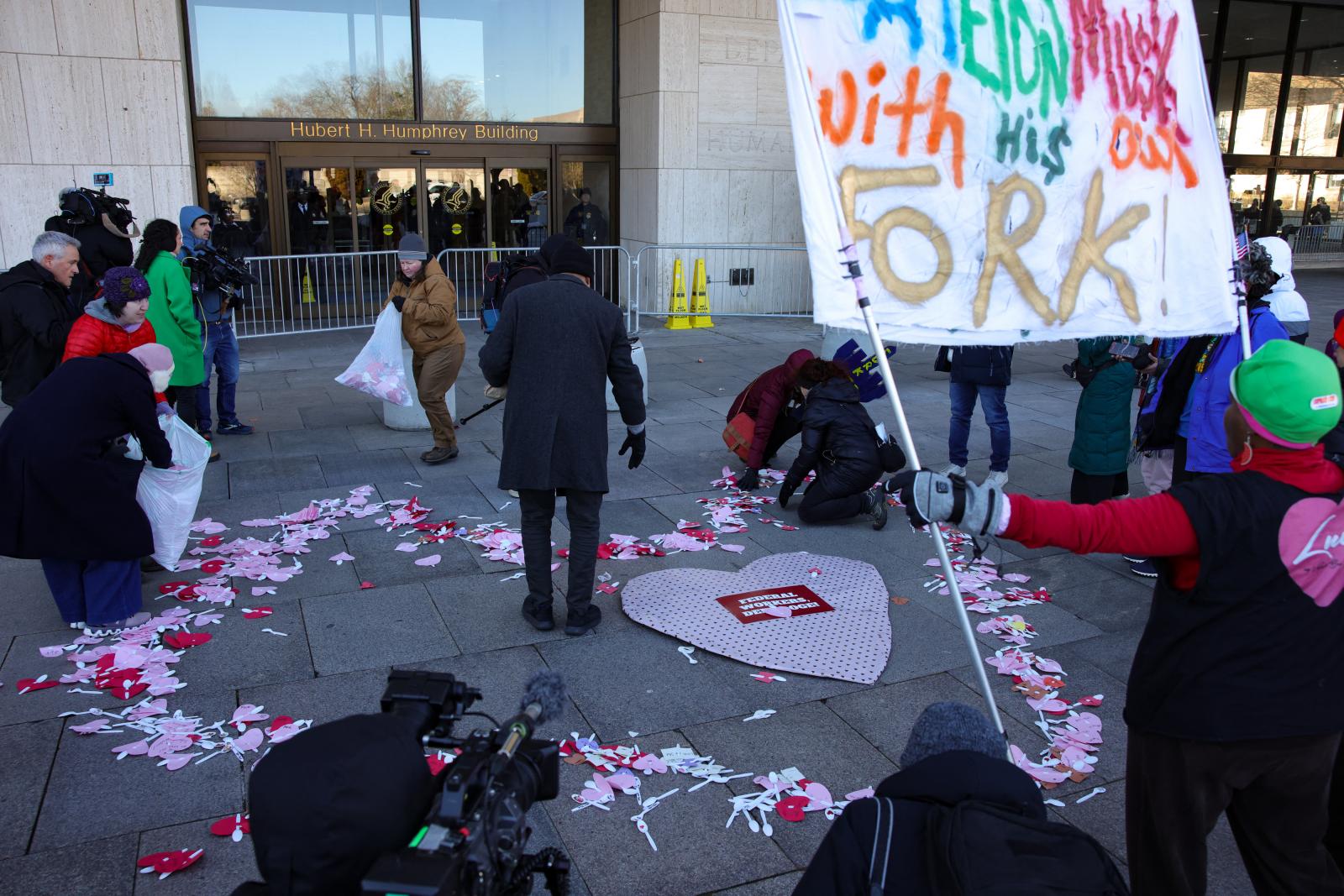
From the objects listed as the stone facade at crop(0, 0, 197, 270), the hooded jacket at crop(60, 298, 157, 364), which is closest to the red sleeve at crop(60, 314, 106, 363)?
the hooded jacket at crop(60, 298, 157, 364)

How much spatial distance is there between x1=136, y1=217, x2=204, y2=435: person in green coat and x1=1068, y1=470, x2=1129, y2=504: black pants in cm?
626

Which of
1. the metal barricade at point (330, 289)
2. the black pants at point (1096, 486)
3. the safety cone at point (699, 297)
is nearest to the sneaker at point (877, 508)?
the black pants at point (1096, 486)

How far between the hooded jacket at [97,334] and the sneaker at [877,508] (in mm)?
4541

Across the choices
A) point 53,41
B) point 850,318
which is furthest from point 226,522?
point 53,41

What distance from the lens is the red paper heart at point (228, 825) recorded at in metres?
3.48

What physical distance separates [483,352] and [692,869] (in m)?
2.61

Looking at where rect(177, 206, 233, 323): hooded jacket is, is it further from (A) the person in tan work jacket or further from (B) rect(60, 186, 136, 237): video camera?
(A) the person in tan work jacket

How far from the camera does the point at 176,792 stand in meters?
3.71

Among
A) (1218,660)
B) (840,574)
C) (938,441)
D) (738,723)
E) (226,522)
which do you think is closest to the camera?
(1218,660)

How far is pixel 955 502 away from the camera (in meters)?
2.43

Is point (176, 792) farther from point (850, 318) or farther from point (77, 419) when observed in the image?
point (850, 318)

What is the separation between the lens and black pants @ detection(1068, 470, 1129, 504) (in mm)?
6535

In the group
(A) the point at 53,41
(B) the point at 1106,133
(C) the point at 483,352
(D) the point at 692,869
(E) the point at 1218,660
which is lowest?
(D) the point at 692,869

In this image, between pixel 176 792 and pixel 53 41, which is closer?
pixel 176 792
